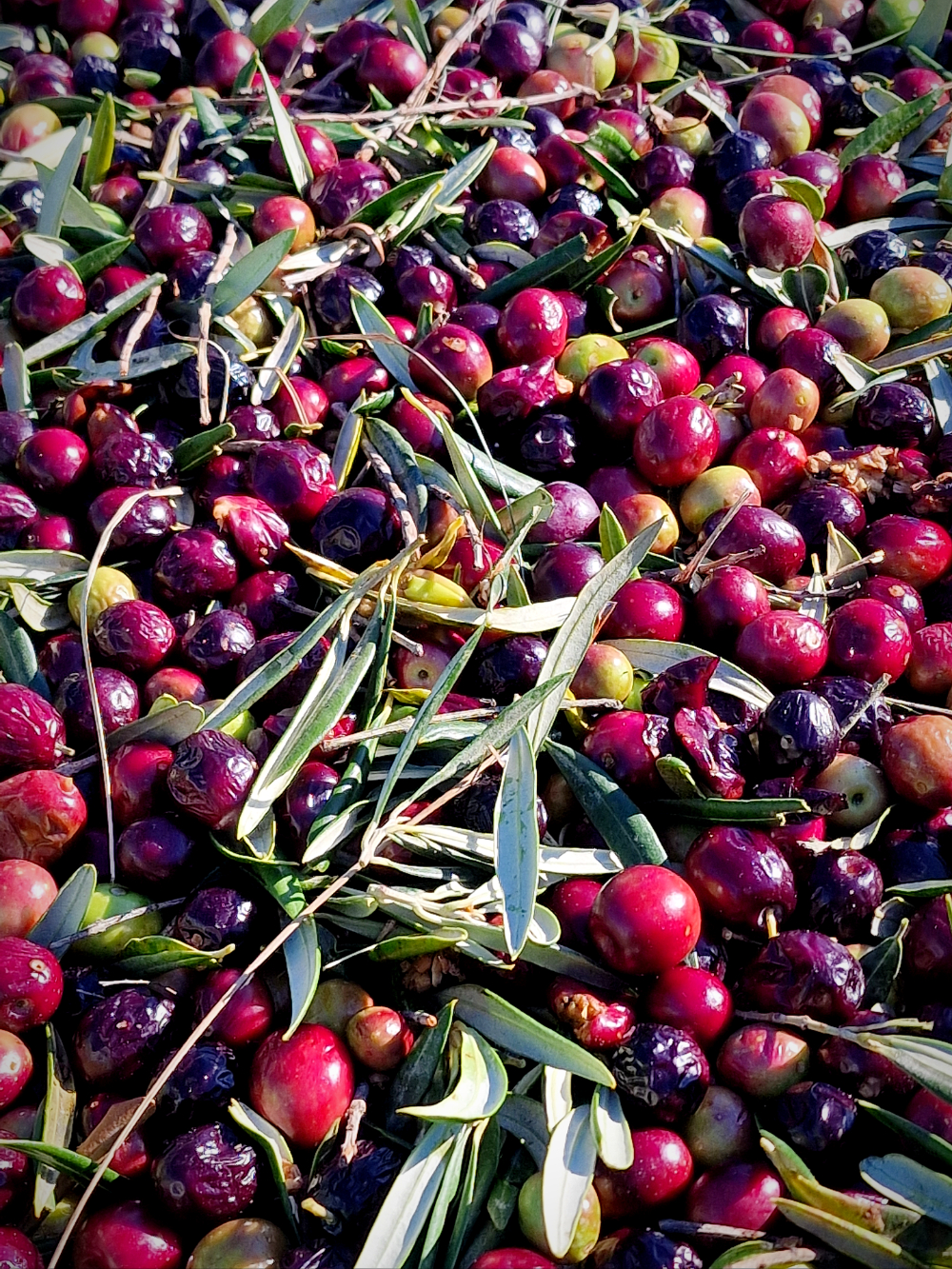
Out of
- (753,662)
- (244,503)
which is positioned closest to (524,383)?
(244,503)

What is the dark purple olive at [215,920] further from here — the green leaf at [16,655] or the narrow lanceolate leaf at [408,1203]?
the green leaf at [16,655]

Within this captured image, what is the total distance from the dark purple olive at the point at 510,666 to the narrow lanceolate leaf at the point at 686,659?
0.21m

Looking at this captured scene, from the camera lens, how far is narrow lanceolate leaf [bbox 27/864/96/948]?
2141 mm

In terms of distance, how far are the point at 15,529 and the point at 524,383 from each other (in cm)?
→ 140

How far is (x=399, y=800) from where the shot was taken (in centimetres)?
228

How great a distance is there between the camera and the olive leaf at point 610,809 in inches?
86.0

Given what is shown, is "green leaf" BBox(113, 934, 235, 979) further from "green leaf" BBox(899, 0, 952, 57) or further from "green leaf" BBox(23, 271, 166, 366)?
"green leaf" BBox(899, 0, 952, 57)

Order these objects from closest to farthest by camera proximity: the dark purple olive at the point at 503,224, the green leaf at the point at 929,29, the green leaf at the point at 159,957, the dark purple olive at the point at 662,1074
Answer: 1. the dark purple olive at the point at 662,1074
2. the green leaf at the point at 159,957
3. the dark purple olive at the point at 503,224
4. the green leaf at the point at 929,29

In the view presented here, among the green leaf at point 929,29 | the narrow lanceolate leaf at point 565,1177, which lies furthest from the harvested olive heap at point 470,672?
the green leaf at point 929,29

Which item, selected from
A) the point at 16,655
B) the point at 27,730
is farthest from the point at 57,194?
the point at 27,730

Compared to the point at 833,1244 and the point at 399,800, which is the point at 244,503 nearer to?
the point at 399,800

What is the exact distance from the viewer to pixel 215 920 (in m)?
2.10

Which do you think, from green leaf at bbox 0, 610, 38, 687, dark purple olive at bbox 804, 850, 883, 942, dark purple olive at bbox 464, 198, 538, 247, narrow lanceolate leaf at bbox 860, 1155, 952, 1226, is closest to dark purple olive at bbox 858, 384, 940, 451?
dark purple olive at bbox 464, 198, 538, 247

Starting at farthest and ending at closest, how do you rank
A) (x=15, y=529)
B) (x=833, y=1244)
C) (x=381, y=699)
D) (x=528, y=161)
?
(x=528, y=161), (x=15, y=529), (x=381, y=699), (x=833, y=1244)
